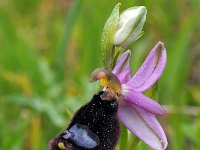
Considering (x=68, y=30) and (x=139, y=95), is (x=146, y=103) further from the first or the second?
(x=68, y=30)

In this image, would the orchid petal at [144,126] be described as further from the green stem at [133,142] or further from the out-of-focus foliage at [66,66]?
the out-of-focus foliage at [66,66]

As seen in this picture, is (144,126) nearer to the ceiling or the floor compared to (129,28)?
nearer to the floor

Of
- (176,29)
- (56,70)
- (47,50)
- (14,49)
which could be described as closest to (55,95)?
(56,70)

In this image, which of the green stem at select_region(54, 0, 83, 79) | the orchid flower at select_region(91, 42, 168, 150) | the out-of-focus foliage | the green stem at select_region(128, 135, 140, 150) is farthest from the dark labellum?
the green stem at select_region(54, 0, 83, 79)

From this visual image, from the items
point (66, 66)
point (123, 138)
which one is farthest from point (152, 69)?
point (66, 66)

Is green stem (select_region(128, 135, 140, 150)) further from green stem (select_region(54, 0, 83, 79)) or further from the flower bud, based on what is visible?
green stem (select_region(54, 0, 83, 79))

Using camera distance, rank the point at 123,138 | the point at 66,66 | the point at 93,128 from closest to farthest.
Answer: the point at 93,128, the point at 123,138, the point at 66,66

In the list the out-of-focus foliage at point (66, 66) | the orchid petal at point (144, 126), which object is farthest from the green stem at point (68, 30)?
the orchid petal at point (144, 126)
